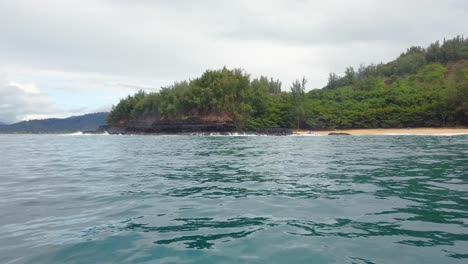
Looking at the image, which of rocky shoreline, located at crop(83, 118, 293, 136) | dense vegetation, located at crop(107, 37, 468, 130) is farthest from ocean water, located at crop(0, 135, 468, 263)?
dense vegetation, located at crop(107, 37, 468, 130)

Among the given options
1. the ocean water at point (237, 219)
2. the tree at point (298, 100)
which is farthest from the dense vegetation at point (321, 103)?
the ocean water at point (237, 219)

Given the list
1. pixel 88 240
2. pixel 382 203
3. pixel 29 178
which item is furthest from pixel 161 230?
Result: pixel 29 178

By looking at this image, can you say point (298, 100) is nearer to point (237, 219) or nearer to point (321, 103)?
point (321, 103)

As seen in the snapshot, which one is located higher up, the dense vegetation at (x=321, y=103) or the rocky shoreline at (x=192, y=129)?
the dense vegetation at (x=321, y=103)

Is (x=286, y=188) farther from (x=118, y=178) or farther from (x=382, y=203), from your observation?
(x=118, y=178)

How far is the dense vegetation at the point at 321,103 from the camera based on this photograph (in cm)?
6669

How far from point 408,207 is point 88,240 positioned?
6.46 m

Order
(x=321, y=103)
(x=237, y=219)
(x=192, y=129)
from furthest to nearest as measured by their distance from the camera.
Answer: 1. (x=321, y=103)
2. (x=192, y=129)
3. (x=237, y=219)

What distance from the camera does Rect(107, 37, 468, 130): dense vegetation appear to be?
219 feet

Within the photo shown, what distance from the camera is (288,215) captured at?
676 centimetres

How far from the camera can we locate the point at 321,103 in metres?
84.7

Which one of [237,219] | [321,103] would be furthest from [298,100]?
Result: [237,219]

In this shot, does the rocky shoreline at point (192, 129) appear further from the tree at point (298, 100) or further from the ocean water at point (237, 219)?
the ocean water at point (237, 219)

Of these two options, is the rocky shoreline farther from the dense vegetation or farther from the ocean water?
the ocean water
